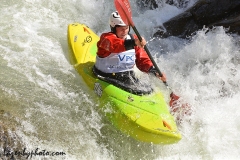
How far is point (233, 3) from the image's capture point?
5.98 meters

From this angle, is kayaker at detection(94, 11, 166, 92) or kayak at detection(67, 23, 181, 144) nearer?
kayak at detection(67, 23, 181, 144)

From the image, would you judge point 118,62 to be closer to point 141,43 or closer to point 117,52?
point 117,52

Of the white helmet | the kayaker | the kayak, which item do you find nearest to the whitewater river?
the kayak

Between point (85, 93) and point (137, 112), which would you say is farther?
point (85, 93)

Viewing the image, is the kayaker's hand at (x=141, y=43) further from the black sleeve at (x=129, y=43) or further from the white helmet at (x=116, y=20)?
the white helmet at (x=116, y=20)

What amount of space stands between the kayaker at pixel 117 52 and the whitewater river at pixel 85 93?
429 mm

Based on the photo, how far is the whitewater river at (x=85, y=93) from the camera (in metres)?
3.91

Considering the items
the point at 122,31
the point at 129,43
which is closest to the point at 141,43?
the point at 129,43

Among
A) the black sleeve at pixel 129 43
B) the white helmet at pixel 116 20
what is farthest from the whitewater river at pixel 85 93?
the white helmet at pixel 116 20

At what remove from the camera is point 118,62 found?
4.23 metres

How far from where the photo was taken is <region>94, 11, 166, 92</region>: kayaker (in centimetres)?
409

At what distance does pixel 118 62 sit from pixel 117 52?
0.44ft

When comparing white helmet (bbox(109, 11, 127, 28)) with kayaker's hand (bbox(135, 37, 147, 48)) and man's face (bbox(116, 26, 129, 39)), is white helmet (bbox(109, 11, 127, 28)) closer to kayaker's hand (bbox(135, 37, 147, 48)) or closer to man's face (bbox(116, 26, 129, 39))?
man's face (bbox(116, 26, 129, 39))

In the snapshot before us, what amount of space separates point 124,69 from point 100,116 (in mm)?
672
